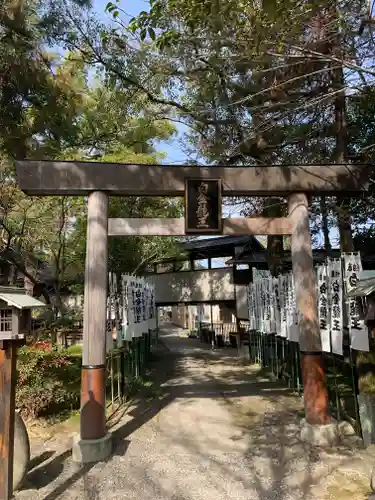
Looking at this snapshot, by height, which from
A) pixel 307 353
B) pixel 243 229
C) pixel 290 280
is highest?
pixel 243 229

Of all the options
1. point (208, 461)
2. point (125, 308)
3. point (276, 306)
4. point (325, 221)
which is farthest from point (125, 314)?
point (325, 221)

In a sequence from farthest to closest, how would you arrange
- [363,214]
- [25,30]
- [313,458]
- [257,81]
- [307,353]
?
[363,214] → [257,81] → [25,30] → [307,353] → [313,458]

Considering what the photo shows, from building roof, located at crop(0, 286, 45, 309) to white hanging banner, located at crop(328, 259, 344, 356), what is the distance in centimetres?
487

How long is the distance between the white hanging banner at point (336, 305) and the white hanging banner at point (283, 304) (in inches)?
118

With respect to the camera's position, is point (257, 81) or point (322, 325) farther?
point (257, 81)

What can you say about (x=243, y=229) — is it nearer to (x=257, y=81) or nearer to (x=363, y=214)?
(x=257, y=81)

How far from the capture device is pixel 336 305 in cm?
707

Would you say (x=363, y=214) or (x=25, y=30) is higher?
(x=25, y=30)

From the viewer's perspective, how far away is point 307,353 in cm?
690

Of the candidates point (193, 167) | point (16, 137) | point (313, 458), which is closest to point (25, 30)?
point (16, 137)

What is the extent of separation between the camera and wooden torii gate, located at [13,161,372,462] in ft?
21.1

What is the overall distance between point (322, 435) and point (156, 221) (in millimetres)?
4489

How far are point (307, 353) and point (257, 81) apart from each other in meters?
6.45

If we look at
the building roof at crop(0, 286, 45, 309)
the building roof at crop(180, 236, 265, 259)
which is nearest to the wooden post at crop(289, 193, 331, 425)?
the building roof at crop(0, 286, 45, 309)
